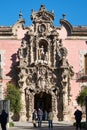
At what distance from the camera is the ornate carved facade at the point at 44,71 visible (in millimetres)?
45969

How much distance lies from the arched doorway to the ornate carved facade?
0.56 feet

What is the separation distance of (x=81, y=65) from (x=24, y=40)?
6.36 m

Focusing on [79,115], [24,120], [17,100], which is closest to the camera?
[79,115]

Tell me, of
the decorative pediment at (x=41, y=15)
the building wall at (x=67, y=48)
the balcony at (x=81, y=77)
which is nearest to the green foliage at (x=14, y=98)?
the building wall at (x=67, y=48)

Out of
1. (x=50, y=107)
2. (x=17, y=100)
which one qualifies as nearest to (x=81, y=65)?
(x=50, y=107)

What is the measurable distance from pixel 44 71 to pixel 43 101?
3456 mm

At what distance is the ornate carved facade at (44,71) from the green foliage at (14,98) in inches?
97.7

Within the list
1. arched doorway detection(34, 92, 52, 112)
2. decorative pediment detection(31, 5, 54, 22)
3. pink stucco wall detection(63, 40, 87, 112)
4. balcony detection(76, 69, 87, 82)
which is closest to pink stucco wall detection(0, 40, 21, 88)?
decorative pediment detection(31, 5, 54, 22)

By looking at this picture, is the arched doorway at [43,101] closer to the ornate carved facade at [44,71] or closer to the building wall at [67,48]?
the ornate carved facade at [44,71]

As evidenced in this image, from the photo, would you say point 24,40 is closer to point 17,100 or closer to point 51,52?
point 51,52

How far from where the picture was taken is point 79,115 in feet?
103

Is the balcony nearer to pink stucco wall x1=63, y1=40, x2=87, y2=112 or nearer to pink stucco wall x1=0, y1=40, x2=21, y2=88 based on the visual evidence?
pink stucco wall x1=63, y1=40, x2=87, y2=112

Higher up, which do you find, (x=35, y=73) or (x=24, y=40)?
(x=24, y=40)

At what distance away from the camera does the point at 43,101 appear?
4788cm
